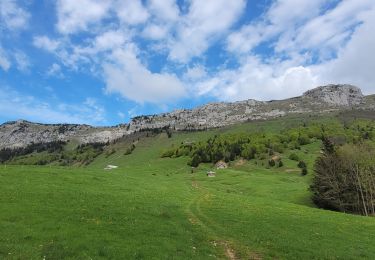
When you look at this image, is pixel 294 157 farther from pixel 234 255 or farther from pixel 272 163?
pixel 234 255

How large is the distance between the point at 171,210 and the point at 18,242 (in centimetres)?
2134

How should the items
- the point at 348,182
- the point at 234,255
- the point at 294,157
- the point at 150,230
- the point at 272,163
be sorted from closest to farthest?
the point at 234,255 < the point at 150,230 < the point at 348,182 < the point at 272,163 < the point at 294,157

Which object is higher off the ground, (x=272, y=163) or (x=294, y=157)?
(x=294, y=157)

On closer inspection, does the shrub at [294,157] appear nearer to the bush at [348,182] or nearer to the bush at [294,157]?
the bush at [294,157]

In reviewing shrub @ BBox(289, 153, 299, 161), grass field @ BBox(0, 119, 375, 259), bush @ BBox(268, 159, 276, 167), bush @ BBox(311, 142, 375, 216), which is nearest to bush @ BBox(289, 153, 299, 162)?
shrub @ BBox(289, 153, 299, 161)

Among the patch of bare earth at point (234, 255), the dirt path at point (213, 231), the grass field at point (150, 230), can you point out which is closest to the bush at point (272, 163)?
the grass field at point (150, 230)

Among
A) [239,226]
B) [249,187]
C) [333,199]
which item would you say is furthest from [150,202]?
[249,187]

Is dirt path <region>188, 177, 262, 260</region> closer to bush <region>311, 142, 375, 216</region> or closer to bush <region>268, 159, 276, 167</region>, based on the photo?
bush <region>311, 142, 375, 216</region>

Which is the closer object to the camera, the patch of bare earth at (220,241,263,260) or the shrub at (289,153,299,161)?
the patch of bare earth at (220,241,263,260)

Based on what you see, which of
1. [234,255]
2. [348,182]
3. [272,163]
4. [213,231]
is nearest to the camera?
[234,255]

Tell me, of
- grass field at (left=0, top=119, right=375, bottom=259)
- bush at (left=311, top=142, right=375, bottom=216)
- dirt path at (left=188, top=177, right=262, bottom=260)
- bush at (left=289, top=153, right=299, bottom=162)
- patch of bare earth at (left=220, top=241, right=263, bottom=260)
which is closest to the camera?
grass field at (left=0, top=119, right=375, bottom=259)

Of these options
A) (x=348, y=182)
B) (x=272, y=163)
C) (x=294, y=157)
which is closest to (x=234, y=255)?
(x=348, y=182)

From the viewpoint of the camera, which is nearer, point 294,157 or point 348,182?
point 348,182

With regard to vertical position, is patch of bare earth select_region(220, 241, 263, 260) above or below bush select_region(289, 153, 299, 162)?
below
